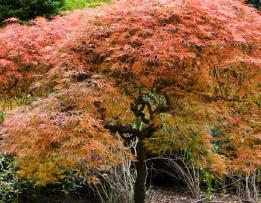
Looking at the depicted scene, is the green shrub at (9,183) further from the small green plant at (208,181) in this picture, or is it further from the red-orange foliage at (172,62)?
the small green plant at (208,181)

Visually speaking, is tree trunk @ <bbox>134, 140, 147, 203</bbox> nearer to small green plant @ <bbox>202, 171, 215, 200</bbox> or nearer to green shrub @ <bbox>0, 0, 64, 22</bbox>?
small green plant @ <bbox>202, 171, 215, 200</bbox>

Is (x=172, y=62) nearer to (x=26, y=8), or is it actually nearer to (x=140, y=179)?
(x=140, y=179)

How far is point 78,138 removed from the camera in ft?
10.9

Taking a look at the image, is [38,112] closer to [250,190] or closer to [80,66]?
[80,66]

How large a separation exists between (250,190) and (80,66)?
3.81 meters

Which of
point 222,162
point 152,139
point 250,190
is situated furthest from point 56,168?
point 250,190

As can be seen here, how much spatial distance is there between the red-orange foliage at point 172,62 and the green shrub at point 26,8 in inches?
229

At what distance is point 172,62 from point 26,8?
279 inches

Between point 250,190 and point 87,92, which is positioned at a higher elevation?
point 87,92

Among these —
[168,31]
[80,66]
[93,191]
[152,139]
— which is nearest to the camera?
[168,31]

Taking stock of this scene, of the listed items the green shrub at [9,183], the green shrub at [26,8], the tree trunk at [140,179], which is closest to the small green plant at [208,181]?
the tree trunk at [140,179]

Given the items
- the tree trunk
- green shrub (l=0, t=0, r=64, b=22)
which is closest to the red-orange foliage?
the tree trunk

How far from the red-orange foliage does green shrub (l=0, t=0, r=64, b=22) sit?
581cm

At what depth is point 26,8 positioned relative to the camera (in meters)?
9.89
